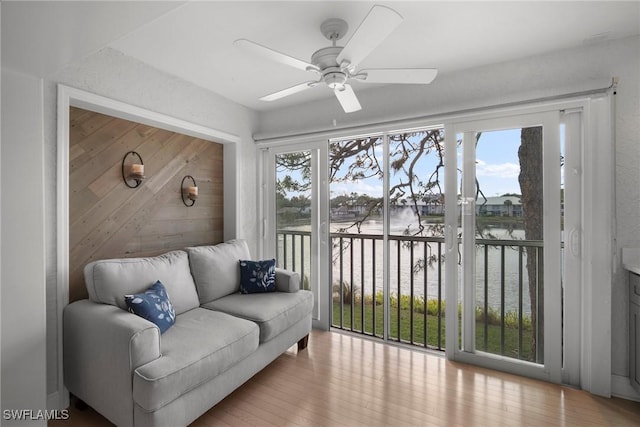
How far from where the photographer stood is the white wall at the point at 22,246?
1.55m

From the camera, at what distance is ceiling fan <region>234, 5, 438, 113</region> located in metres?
1.45

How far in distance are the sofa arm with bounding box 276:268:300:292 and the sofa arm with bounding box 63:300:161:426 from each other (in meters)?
1.31

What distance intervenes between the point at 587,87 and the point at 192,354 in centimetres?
316

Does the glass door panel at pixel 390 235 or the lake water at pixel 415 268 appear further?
the glass door panel at pixel 390 235

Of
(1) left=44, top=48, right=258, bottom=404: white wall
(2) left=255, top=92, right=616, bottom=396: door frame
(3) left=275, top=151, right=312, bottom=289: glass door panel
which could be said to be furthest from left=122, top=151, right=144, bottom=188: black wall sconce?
(2) left=255, top=92, right=616, bottom=396: door frame

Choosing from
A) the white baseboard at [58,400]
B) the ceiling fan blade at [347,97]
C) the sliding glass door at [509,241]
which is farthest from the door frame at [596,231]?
the white baseboard at [58,400]

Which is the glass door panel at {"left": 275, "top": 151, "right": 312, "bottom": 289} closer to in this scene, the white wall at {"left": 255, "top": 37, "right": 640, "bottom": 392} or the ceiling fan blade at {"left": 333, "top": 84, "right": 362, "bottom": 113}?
the white wall at {"left": 255, "top": 37, "right": 640, "bottom": 392}

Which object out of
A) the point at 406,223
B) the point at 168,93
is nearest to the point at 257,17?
the point at 168,93

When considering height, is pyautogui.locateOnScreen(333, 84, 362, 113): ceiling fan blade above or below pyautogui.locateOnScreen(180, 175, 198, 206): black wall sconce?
above

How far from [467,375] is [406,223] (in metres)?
1.61

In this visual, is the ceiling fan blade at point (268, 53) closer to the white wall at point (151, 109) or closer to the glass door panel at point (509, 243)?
the white wall at point (151, 109)

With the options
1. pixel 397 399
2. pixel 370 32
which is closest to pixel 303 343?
pixel 397 399

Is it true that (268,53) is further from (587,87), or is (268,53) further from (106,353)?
(587,87)

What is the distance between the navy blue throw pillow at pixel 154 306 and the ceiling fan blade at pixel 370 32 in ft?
6.25
